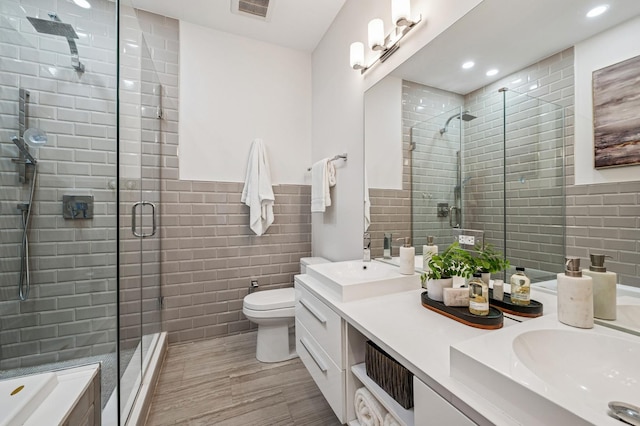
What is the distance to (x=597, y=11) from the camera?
2.54 feet

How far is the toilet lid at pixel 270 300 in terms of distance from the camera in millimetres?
1902

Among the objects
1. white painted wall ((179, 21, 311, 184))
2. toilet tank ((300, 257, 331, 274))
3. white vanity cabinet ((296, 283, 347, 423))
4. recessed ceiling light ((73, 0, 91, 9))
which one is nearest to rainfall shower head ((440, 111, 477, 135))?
white vanity cabinet ((296, 283, 347, 423))

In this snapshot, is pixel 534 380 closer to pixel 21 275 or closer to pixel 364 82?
pixel 364 82

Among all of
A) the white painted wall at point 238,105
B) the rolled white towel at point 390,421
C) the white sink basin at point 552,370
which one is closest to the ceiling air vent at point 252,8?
the white painted wall at point 238,105

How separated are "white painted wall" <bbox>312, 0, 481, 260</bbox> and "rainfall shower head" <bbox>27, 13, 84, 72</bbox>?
1736mm

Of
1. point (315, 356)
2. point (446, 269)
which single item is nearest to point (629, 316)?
point (446, 269)

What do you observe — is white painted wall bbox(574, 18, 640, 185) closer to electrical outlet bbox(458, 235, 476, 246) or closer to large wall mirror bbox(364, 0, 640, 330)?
large wall mirror bbox(364, 0, 640, 330)

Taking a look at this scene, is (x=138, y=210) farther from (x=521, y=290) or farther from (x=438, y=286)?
(x=521, y=290)

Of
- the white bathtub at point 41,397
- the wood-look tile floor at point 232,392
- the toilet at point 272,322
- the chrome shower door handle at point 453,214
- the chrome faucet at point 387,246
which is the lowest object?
the wood-look tile floor at point 232,392

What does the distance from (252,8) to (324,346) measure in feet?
8.08

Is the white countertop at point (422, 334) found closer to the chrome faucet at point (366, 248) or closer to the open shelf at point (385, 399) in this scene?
the open shelf at point (385, 399)

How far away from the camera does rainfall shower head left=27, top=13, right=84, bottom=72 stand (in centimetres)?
150

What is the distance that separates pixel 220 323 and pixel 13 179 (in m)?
1.67

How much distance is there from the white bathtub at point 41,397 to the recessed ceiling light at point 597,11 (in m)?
1.90
